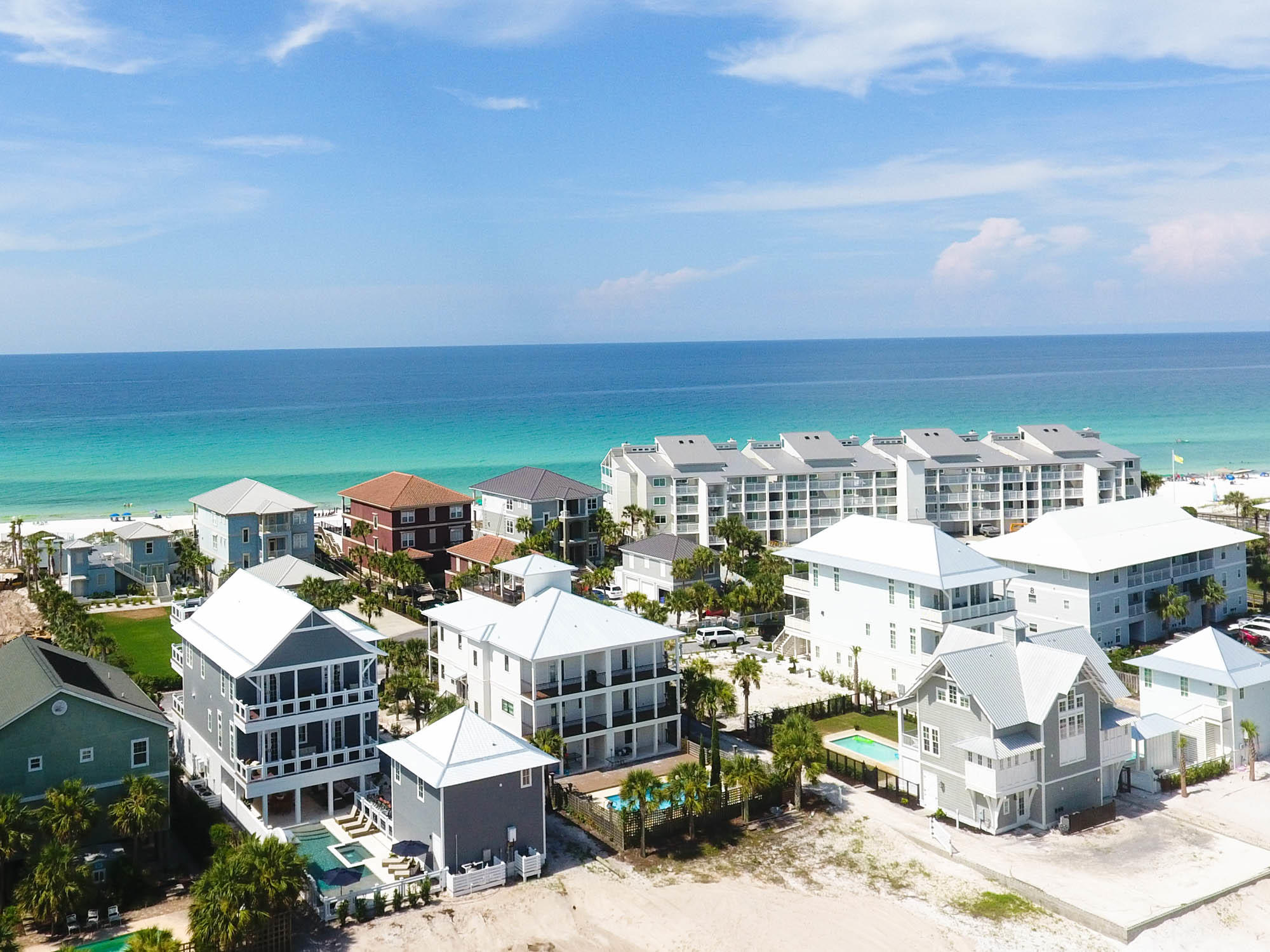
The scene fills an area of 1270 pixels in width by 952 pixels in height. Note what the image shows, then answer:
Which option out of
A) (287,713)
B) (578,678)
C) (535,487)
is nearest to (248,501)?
(535,487)

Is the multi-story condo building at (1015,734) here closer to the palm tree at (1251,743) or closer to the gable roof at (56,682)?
the palm tree at (1251,743)

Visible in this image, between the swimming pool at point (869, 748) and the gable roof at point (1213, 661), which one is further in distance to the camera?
the swimming pool at point (869, 748)

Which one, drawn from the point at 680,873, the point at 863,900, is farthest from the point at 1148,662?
the point at 680,873

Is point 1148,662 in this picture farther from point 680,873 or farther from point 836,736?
point 680,873

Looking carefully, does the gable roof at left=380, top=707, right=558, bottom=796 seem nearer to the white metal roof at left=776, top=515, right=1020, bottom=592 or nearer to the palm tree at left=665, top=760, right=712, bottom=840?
the palm tree at left=665, top=760, right=712, bottom=840

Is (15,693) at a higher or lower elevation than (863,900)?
higher

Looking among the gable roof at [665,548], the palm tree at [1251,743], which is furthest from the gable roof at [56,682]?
the palm tree at [1251,743]
